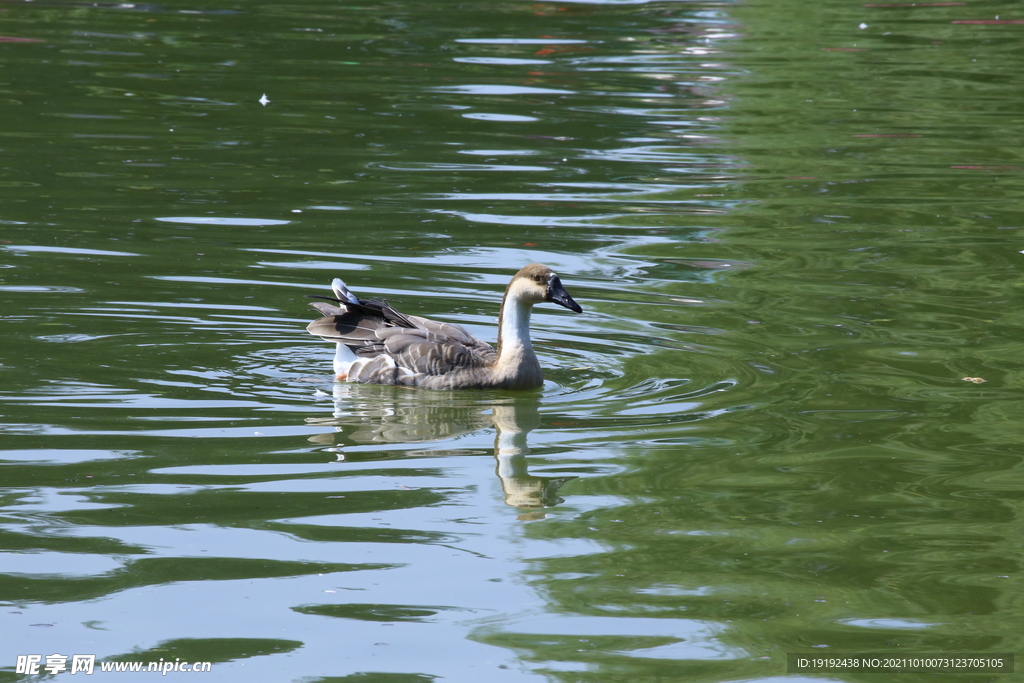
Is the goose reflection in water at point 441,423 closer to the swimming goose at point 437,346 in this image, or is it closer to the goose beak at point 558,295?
the swimming goose at point 437,346

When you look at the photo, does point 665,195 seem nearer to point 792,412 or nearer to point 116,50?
point 792,412

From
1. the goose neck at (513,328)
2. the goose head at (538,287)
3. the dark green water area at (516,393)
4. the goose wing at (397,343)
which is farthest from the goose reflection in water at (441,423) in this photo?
the goose head at (538,287)

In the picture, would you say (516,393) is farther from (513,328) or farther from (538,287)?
(538,287)

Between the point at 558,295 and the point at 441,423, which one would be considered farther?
the point at 558,295

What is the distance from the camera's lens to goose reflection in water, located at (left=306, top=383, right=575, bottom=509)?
7598mm

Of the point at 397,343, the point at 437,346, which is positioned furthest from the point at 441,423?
the point at 397,343

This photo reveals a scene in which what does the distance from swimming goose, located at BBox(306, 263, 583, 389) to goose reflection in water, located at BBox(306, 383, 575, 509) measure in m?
0.11

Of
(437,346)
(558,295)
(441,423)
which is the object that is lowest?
(441,423)

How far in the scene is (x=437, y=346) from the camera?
369 inches

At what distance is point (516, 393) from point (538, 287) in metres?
0.69

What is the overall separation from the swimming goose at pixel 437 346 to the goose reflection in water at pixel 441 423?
0.11 meters

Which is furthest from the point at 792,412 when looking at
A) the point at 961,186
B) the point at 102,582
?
the point at 961,186

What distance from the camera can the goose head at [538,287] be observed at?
368 inches

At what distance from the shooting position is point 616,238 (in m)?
13.3
